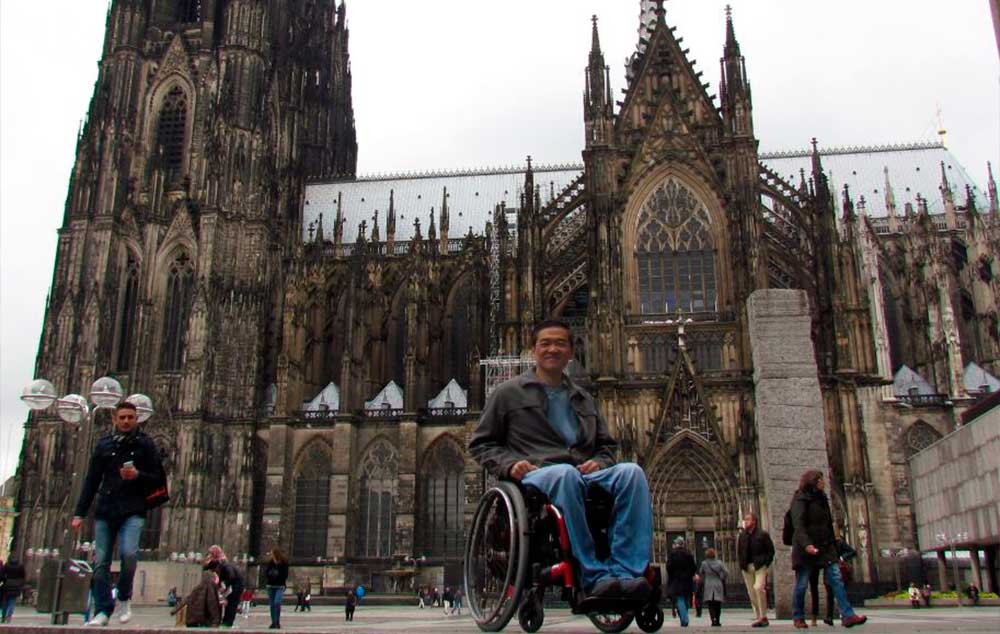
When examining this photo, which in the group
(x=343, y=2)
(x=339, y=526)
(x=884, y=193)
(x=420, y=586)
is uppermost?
(x=343, y=2)

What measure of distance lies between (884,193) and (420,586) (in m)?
29.4

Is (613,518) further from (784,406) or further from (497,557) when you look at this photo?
(784,406)

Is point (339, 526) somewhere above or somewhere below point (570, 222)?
below

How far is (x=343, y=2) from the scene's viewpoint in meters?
59.8

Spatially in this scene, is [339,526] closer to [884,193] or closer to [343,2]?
[884,193]

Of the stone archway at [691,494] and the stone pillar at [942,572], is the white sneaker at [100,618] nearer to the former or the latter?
the stone archway at [691,494]

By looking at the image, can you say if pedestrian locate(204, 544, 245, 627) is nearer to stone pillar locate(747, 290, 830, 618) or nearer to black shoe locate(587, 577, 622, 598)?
stone pillar locate(747, 290, 830, 618)

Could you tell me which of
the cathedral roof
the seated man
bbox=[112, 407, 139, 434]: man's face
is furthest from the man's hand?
the cathedral roof

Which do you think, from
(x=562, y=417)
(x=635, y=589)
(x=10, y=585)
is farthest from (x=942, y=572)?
(x=635, y=589)

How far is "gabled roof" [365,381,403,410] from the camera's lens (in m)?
39.2

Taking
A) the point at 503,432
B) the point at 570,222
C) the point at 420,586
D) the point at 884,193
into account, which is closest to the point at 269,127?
the point at 570,222

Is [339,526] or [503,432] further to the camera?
[339,526]

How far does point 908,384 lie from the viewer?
3869 cm

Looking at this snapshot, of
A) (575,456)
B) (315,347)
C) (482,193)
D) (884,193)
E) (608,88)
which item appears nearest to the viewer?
(575,456)
